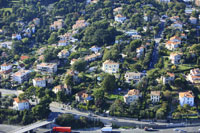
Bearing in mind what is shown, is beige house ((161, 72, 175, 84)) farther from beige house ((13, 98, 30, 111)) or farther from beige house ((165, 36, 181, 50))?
beige house ((13, 98, 30, 111))

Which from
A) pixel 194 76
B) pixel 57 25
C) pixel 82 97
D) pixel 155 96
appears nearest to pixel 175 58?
pixel 194 76

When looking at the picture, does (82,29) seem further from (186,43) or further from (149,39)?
(186,43)

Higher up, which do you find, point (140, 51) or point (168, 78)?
point (140, 51)

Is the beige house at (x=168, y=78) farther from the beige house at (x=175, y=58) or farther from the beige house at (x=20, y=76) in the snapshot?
the beige house at (x=20, y=76)

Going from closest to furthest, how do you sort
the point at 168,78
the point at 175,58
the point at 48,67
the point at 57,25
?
the point at 168,78 → the point at 175,58 → the point at 48,67 → the point at 57,25

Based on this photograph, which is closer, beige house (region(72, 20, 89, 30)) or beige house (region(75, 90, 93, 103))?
beige house (region(75, 90, 93, 103))

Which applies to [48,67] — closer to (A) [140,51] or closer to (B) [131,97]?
Answer: (A) [140,51]

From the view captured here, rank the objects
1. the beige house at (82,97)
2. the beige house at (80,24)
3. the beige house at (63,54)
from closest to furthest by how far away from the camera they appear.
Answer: the beige house at (82,97) → the beige house at (63,54) → the beige house at (80,24)

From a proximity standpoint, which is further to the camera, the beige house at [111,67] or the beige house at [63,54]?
the beige house at [63,54]

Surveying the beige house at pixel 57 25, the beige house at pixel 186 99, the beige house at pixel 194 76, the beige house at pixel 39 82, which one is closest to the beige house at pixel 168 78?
the beige house at pixel 194 76

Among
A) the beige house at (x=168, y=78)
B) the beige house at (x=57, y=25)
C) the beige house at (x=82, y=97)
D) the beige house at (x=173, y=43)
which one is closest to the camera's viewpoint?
the beige house at (x=82, y=97)

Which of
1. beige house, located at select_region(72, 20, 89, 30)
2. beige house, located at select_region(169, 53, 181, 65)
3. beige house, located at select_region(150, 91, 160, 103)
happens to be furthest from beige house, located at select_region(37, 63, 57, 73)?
beige house, located at select_region(169, 53, 181, 65)

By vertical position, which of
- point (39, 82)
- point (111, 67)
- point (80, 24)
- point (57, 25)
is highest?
point (57, 25)
